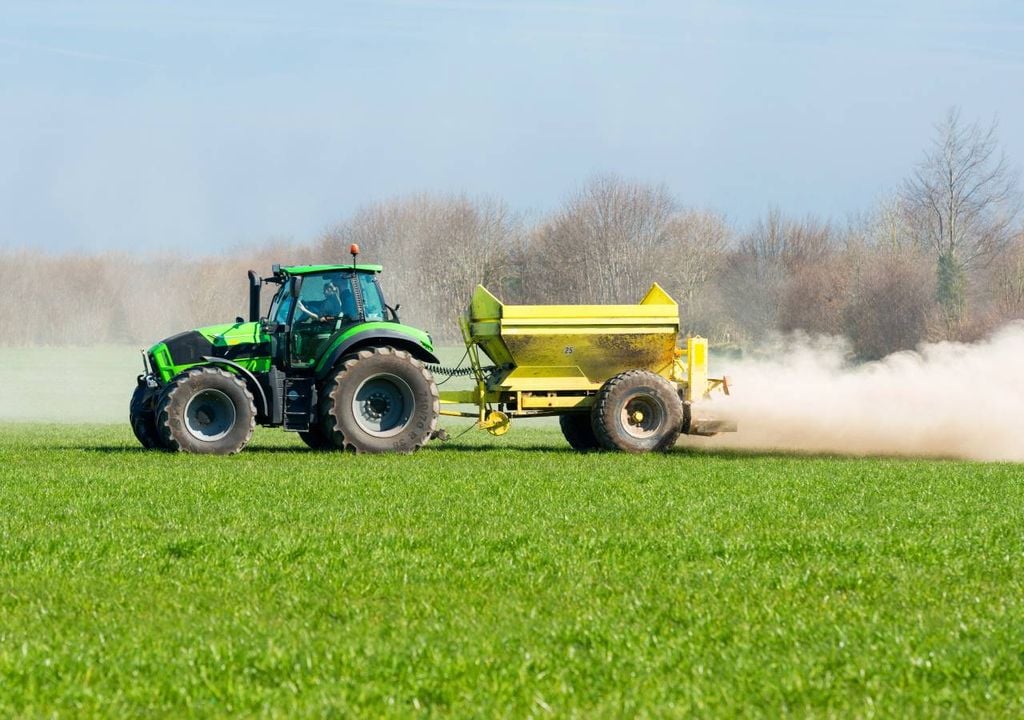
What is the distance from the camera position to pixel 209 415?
19812 mm

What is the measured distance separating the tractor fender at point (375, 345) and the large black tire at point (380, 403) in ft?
0.65

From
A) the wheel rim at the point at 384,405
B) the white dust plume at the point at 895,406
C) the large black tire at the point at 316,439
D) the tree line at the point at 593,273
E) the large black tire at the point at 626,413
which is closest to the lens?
the wheel rim at the point at 384,405

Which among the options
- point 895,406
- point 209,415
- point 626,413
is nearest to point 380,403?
point 209,415

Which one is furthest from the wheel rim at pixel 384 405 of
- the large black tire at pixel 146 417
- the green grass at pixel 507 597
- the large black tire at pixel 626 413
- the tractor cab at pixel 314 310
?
the green grass at pixel 507 597

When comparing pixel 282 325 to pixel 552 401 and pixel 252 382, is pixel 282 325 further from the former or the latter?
pixel 552 401

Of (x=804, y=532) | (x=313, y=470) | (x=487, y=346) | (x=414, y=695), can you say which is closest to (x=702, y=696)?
(x=414, y=695)

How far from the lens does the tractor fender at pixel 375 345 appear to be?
789 inches

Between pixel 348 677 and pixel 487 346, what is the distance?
15.1 m

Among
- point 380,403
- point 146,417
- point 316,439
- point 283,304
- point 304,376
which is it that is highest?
point 283,304

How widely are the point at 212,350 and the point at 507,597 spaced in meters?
12.6

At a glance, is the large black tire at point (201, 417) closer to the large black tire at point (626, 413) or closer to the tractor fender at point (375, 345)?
Result: the tractor fender at point (375, 345)

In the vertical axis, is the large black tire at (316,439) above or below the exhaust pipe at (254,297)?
below

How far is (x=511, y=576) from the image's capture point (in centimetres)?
955

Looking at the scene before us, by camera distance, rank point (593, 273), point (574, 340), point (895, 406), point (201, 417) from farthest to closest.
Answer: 1. point (593, 273)
2. point (895, 406)
3. point (574, 340)
4. point (201, 417)
